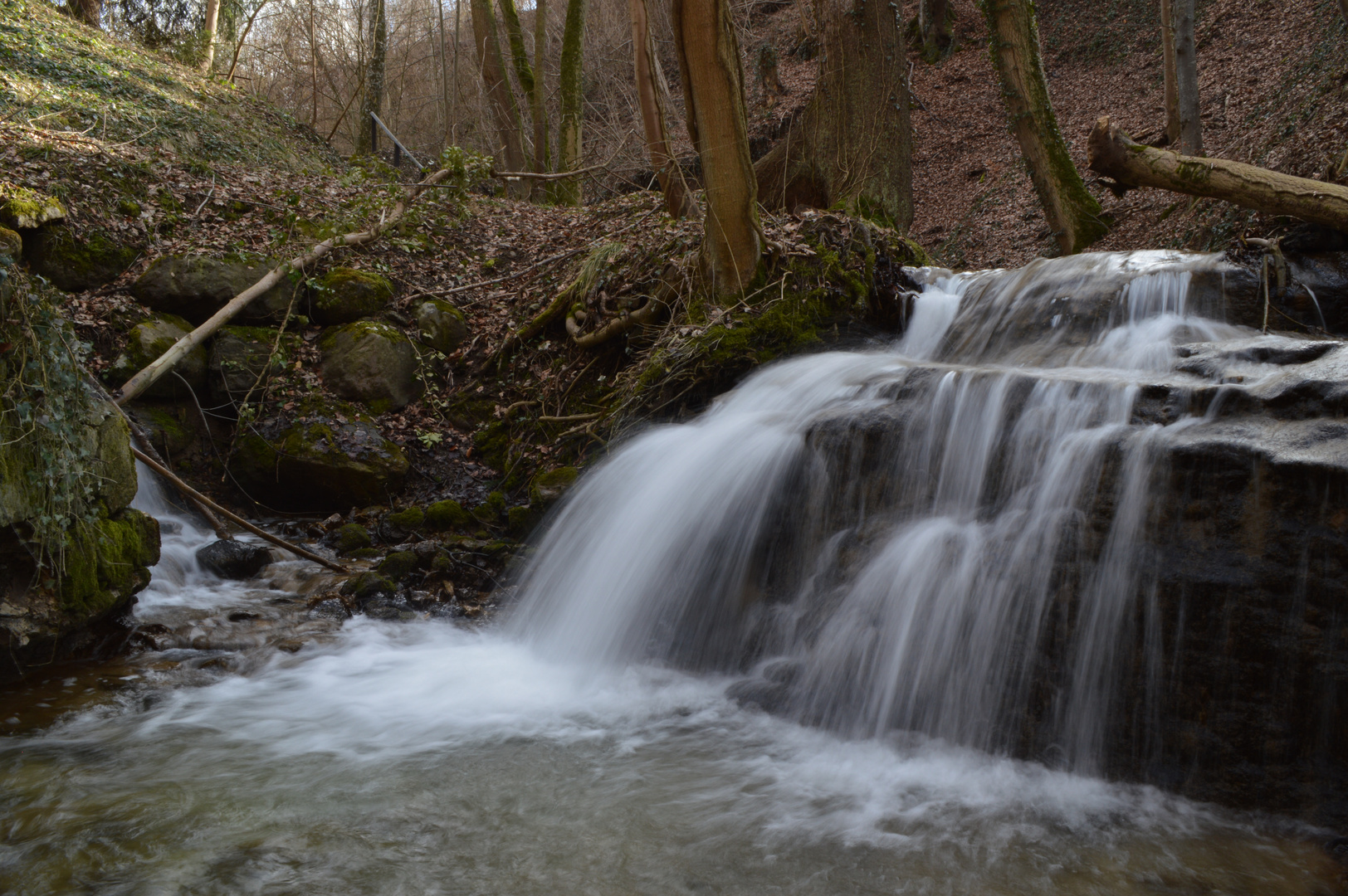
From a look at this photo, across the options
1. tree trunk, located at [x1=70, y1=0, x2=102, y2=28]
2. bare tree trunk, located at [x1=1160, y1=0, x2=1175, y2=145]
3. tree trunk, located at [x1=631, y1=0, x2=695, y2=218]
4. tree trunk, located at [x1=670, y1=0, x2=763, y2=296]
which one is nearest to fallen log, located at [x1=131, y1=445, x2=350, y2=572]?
tree trunk, located at [x1=670, y1=0, x2=763, y2=296]

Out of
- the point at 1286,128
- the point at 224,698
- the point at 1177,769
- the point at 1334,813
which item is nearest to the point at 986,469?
the point at 1177,769

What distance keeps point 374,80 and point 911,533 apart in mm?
17782

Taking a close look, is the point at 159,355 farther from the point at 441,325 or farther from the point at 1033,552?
the point at 1033,552

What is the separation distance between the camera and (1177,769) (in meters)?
3.38

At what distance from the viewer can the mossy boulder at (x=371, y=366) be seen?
852cm

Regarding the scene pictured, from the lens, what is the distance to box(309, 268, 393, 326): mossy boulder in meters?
9.13

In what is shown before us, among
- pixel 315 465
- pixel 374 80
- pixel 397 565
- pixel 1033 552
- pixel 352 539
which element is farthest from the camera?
pixel 374 80

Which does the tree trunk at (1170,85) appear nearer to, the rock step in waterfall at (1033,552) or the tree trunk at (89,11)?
the rock step in waterfall at (1033,552)

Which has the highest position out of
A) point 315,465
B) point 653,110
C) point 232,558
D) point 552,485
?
point 653,110

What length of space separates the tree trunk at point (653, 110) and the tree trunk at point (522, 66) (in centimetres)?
780

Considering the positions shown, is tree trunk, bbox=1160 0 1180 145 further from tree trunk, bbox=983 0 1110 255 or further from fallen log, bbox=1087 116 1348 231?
Result: fallen log, bbox=1087 116 1348 231

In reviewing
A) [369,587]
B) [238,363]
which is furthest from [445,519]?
[238,363]

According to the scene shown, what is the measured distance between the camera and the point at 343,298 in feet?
30.0

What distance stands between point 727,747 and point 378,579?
3.37 metres
